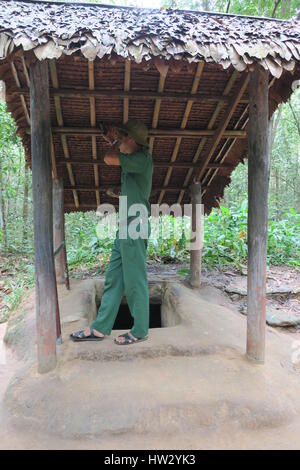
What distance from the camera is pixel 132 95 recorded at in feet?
11.7

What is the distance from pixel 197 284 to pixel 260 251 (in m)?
2.34

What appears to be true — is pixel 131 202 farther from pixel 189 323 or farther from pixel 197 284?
pixel 197 284

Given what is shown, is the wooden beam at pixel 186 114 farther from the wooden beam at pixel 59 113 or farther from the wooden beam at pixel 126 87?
the wooden beam at pixel 59 113

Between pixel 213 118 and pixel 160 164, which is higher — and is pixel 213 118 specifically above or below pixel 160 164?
above

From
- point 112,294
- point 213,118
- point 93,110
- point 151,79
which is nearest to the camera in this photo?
point 112,294

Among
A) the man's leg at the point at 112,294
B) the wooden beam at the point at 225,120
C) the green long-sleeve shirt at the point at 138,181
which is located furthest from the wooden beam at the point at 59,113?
the wooden beam at the point at 225,120

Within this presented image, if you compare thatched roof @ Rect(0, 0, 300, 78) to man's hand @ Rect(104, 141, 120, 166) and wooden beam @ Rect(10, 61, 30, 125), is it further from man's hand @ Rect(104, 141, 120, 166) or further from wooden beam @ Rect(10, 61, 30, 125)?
man's hand @ Rect(104, 141, 120, 166)

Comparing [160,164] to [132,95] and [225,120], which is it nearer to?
[225,120]

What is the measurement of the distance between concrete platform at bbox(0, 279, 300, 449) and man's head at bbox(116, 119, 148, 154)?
69.2 inches

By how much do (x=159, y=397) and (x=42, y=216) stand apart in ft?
5.41

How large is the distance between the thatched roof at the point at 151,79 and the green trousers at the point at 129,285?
147 cm

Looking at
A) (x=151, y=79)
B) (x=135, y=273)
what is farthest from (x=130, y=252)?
(x=151, y=79)

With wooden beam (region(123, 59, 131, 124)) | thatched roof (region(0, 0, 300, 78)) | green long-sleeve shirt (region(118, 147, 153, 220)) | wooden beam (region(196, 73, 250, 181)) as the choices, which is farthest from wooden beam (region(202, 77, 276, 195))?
green long-sleeve shirt (region(118, 147, 153, 220))

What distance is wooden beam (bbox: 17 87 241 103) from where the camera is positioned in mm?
3499
